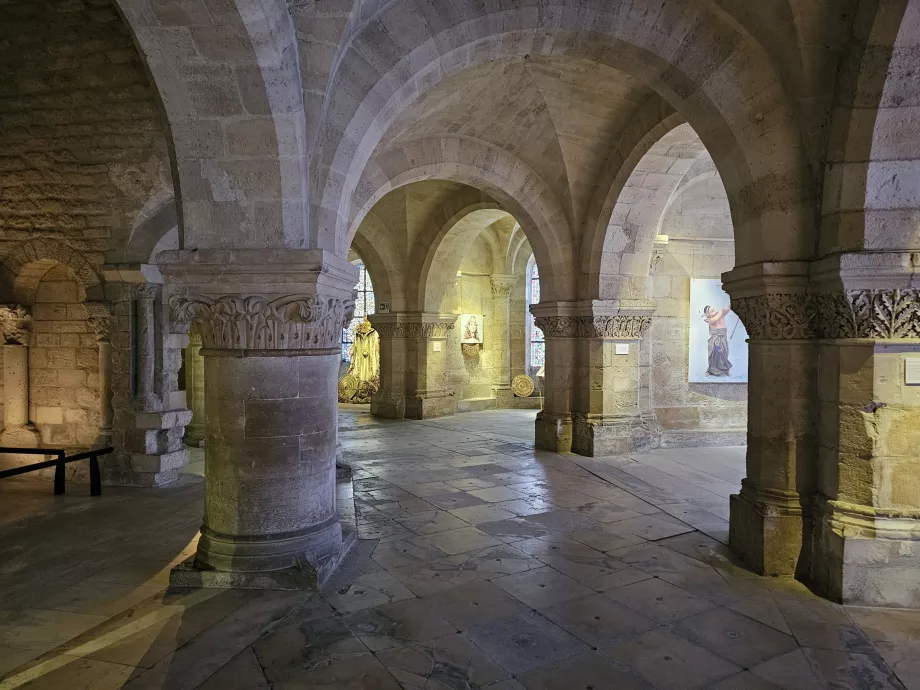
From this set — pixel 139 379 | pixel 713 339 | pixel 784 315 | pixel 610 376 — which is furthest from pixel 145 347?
pixel 713 339

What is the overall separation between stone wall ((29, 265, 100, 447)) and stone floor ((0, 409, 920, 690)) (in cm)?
179

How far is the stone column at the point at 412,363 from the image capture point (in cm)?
1195

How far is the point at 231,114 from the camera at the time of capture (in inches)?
137

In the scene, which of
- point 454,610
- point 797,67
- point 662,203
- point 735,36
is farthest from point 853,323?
point 662,203

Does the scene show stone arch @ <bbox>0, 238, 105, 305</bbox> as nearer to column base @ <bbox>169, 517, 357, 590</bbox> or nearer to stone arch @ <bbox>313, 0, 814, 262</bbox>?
stone arch @ <bbox>313, 0, 814, 262</bbox>

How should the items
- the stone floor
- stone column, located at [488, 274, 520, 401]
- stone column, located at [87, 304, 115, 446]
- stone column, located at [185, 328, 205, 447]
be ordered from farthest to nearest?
1. stone column, located at [488, 274, 520, 401]
2. stone column, located at [185, 328, 205, 447]
3. stone column, located at [87, 304, 115, 446]
4. the stone floor

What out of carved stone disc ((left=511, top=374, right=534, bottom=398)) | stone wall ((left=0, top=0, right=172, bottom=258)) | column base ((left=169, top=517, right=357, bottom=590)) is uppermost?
stone wall ((left=0, top=0, right=172, bottom=258))

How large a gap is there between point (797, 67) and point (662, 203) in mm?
3714

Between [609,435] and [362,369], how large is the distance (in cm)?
898

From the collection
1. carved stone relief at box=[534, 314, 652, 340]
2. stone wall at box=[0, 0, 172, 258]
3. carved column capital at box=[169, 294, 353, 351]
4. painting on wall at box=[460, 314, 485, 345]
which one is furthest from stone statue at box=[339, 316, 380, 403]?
carved column capital at box=[169, 294, 353, 351]

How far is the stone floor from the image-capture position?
2736 mm

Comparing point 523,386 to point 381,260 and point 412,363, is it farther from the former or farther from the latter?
point 381,260

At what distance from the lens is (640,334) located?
8133mm

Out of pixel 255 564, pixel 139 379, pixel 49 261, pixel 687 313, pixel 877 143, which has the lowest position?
pixel 255 564
